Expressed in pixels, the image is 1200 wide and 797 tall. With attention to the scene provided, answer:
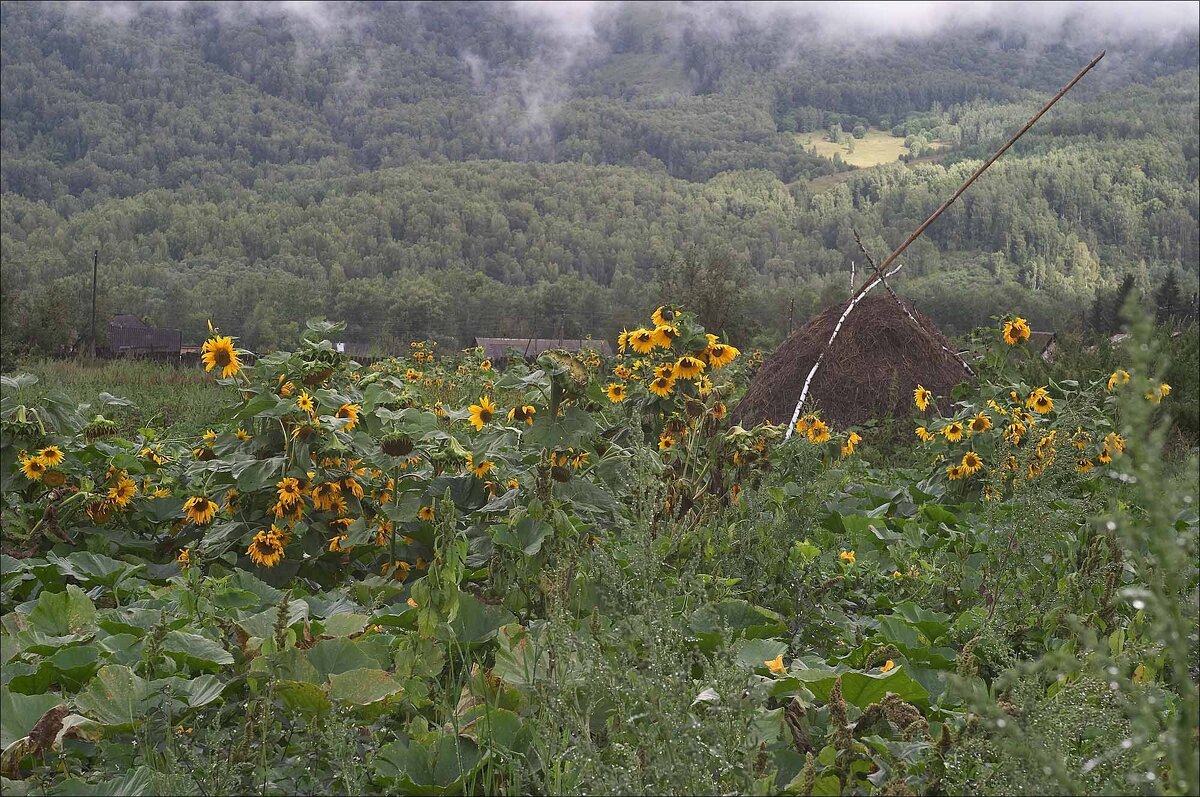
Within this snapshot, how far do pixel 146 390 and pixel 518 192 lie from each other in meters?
98.8

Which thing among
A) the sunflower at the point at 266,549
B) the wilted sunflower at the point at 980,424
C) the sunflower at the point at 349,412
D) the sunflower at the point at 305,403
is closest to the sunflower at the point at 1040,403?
the wilted sunflower at the point at 980,424

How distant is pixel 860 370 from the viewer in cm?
853

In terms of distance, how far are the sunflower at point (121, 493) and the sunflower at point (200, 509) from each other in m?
0.35

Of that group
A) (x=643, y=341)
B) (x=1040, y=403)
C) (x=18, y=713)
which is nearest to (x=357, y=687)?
(x=18, y=713)

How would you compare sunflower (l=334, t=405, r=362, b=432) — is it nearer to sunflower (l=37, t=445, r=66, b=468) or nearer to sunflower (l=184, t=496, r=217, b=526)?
sunflower (l=184, t=496, r=217, b=526)

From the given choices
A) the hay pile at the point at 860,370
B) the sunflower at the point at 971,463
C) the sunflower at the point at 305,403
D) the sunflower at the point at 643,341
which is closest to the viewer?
the sunflower at the point at 305,403

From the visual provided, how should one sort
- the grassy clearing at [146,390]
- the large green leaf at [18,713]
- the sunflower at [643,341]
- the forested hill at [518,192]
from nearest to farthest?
the large green leaf at [18,713] → the sunflower at [643,341] → the grassy clearing at [146,390] → the forested hill at [518,192]

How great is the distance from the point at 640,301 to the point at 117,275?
43.3 meters

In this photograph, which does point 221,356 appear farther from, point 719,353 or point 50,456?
point 719,353

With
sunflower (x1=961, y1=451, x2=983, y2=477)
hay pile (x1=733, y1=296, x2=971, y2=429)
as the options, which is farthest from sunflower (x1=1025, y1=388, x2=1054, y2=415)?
hay pile (x1=733, y1=296, x2=971, y2=429)

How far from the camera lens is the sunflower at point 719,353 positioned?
12.0 feet

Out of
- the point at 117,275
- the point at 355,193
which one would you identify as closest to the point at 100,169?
the point at 355,193

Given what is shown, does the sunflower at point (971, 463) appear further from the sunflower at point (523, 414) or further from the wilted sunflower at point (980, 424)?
the sunflower at point (523, 414)

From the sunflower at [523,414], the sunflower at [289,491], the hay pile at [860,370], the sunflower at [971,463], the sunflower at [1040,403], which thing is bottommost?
the hay pile at [860,370]
